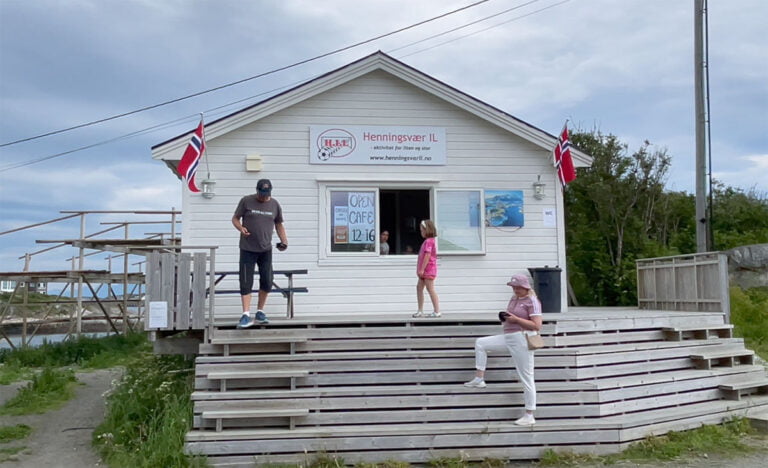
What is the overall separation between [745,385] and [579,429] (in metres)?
3.22

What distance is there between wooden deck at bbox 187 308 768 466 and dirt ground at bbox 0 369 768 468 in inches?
24.2

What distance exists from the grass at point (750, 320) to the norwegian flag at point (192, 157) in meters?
11.0

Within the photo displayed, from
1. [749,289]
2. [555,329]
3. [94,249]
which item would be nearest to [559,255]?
[555,329]

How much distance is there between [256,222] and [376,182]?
3179mm

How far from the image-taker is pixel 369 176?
37.2ft

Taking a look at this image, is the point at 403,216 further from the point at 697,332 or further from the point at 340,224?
the point at 697,332

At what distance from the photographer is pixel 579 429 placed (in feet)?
24.3

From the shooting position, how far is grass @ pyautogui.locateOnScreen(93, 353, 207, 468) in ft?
22.5

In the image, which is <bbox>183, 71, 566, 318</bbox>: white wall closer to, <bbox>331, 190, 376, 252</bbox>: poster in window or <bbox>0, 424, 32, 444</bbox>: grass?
<bbox>331, 190, 376, 252</bbox>: poster in window

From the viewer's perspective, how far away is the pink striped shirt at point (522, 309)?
293 inches

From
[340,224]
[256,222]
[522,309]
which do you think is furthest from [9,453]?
[522,309]

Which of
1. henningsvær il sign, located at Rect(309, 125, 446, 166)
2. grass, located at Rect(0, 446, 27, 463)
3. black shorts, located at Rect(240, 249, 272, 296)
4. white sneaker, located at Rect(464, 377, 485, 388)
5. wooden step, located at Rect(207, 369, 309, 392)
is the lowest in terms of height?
grass, located at Rect(0, 446, 27, 463)

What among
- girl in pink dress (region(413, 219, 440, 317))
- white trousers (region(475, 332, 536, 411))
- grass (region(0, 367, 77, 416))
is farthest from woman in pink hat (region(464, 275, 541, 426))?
grass (region(0, 367, 77, 416))

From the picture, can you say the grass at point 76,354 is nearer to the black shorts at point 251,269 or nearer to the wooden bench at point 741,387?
the black shorts at point 251,269
